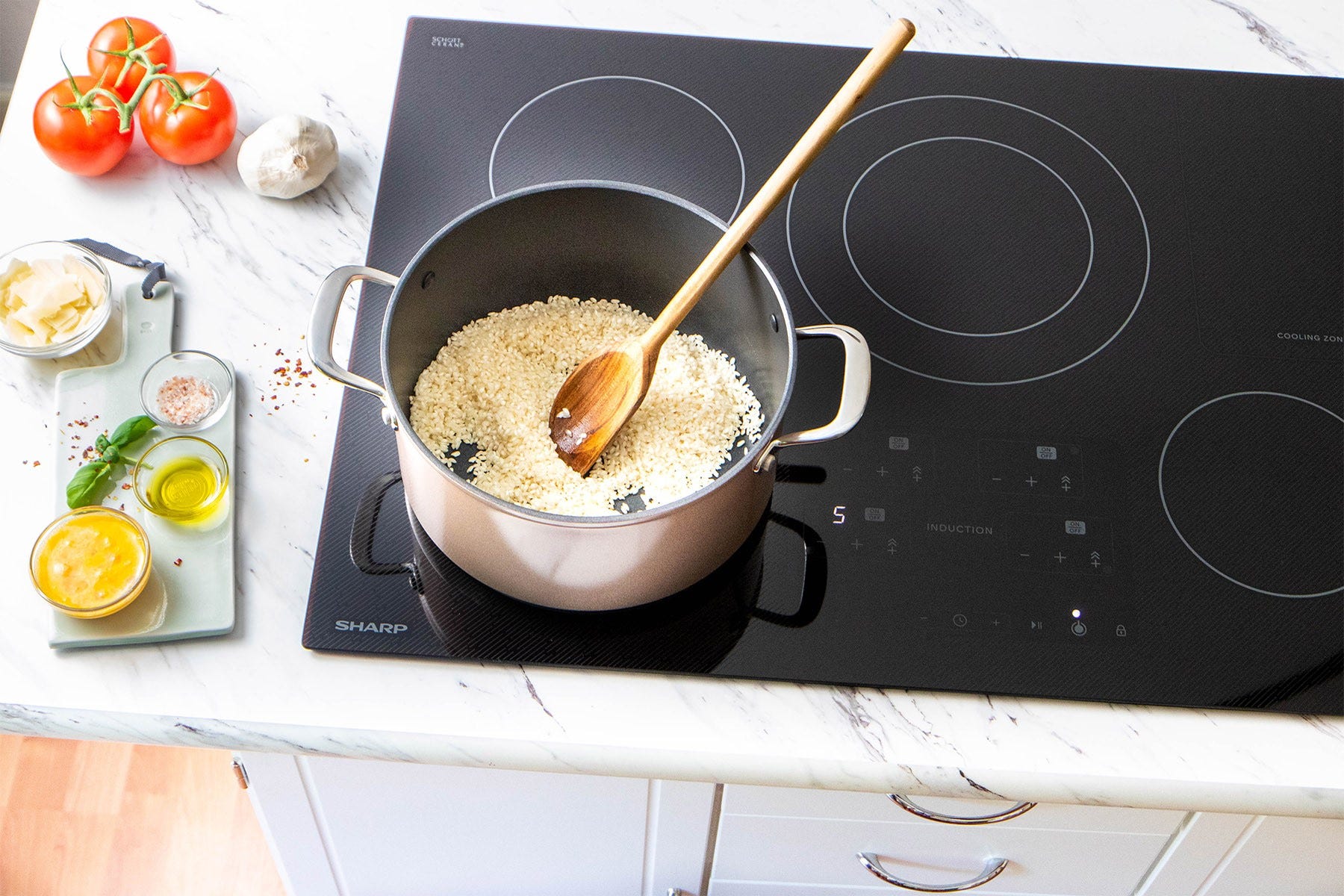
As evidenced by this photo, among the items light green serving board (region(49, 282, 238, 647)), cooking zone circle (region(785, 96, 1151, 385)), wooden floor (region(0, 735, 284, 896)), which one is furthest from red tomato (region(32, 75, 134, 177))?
wooden floor (region(0, 735, 284, 896))

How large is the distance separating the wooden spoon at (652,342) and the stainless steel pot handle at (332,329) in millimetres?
130

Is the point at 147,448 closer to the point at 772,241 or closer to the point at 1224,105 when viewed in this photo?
the point at 772,241

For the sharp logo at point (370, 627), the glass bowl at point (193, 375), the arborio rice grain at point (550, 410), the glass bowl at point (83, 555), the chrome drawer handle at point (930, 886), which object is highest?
the arborio rice grain at point (550, 410)

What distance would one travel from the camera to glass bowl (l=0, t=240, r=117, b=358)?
80cm

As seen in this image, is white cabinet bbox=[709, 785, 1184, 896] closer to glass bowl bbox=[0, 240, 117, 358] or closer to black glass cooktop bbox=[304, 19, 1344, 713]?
black glass cooktop bbox=[304, 19, 1344, 713]

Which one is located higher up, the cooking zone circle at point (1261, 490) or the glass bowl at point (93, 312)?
the cooking zone circle at point (1261, 490)

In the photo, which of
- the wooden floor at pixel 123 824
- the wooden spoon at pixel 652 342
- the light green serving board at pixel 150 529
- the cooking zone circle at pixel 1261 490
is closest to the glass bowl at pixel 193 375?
the light green serving board at pixel 150 529

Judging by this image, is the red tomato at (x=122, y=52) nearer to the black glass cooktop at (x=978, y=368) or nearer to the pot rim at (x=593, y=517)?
the black glass cooktop at (x=978, y=368)

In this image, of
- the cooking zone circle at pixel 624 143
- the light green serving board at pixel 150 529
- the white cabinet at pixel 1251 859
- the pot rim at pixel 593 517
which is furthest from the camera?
the cooking zone circle at pixel 624 143

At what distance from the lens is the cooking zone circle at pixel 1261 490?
2.56 feet

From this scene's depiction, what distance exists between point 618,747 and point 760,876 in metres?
0.35

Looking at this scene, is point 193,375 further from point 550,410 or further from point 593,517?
point 593,517

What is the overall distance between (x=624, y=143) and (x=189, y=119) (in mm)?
352

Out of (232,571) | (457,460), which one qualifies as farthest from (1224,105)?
(232,571)
